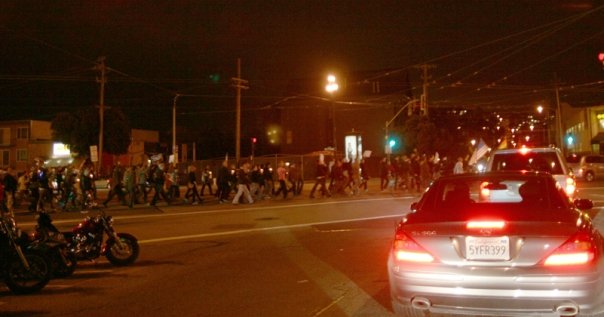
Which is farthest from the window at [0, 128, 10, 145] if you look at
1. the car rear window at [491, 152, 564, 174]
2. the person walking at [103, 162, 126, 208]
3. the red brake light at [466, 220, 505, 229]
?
the red brake light at [466, 220, 505, 229]

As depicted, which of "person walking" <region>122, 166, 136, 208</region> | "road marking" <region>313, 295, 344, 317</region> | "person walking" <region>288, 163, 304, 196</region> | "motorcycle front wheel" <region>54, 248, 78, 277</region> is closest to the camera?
"road marking" <region>313, 295, 344, 317</region>

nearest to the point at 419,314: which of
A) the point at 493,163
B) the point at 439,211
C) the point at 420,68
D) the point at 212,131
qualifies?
the point at 439,211

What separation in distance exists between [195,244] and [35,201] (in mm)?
12846

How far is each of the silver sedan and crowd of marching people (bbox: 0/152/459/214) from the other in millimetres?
17336

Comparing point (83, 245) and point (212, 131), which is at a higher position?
point (212, 131)

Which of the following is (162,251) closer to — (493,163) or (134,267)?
(134,267)

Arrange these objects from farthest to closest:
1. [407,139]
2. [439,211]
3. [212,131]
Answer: [212,131], [407,139], [439,211]

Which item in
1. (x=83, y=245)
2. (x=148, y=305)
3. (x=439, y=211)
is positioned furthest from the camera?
(x=83, y=245)

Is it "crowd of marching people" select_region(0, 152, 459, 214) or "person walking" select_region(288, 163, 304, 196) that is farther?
"person walking" select_region(288, 163, 304, 196)

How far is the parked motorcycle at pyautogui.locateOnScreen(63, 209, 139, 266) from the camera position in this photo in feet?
33.0

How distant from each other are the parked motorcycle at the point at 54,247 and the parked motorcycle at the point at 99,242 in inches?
9.2

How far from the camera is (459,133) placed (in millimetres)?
72562

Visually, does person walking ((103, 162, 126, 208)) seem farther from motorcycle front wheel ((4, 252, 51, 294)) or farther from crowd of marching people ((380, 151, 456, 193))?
motorcycle front wheel ((4, 252, 51, 294))

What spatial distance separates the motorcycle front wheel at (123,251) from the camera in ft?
34.5
